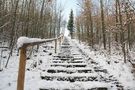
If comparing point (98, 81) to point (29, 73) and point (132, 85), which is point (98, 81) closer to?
point (132, 85)

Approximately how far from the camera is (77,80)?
529 centimetres

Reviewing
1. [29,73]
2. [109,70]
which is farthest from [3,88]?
[109,70]

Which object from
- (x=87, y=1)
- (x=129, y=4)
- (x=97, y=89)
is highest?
(x=87, y=1)

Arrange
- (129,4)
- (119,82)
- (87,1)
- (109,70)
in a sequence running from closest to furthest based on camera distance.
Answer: (119,82) → (109,70) → (129,4) → (87,1)

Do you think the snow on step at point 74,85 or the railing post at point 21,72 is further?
the snow on step at point 74,85

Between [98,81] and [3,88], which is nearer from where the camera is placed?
[3,88]

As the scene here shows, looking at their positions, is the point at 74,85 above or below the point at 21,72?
below

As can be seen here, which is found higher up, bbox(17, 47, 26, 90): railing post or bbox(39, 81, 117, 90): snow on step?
bbox(17, 47, 26, 90): railing post

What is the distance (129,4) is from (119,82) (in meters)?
3.61

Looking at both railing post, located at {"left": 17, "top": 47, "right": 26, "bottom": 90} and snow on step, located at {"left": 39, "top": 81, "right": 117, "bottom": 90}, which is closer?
railing post, located at {"left": 17, "top": 47, "right": 26, "bottom": 90}

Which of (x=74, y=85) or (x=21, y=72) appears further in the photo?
(x=74, y=85)

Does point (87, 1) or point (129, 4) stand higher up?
point (87, 1)

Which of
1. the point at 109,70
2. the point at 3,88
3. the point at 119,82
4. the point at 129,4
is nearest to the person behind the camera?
the point at 3,88

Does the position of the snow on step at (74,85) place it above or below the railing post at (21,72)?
below
